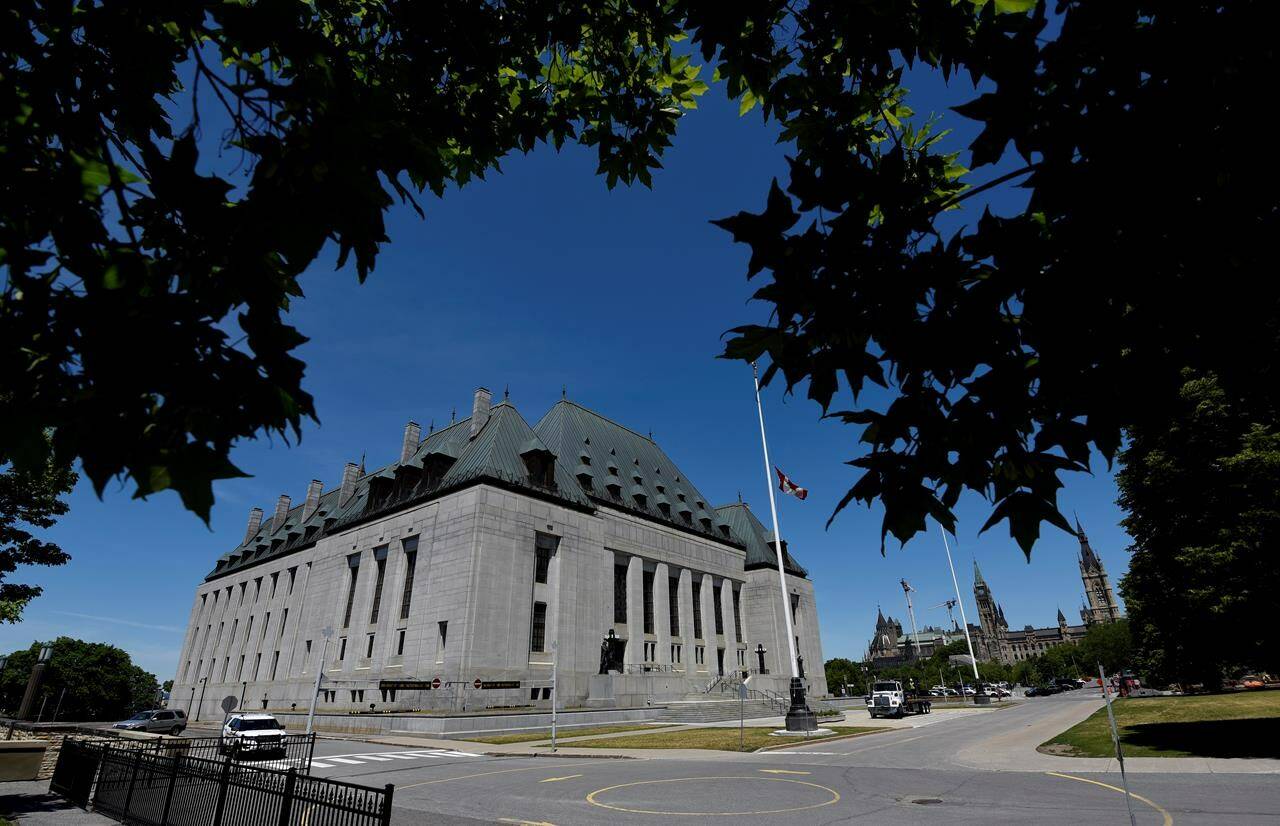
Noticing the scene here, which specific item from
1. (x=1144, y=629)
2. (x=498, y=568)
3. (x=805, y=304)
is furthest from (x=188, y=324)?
(x=1144, y=629)

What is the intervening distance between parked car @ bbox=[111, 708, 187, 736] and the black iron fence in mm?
25954

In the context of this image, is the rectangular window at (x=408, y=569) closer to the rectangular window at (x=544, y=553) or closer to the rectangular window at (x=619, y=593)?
the rectangular window at (x=544, y=553)

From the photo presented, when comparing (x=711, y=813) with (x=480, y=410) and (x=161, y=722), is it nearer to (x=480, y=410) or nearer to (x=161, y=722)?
(x=161, y=722)

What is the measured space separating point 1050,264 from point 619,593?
51.7 metres

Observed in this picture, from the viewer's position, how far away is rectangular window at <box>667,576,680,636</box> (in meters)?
55.1

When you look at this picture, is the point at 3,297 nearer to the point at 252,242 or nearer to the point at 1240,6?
the point at 252,242

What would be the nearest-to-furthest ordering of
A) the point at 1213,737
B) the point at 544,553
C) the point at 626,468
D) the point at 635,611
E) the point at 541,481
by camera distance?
the point at 1213,737
the point at 544,553
the point at 541,481
the point at 635,611
the point at 626,468

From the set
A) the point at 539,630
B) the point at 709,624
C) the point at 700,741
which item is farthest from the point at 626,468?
the point at 700,741

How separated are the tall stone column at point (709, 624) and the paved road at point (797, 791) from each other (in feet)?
116

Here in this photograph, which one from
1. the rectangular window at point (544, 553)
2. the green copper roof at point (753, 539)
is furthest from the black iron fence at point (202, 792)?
the green copper roof at point (753, 539)

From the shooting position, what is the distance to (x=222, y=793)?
9953 mm

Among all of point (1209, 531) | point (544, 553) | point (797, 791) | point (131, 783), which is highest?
point (544, 553)

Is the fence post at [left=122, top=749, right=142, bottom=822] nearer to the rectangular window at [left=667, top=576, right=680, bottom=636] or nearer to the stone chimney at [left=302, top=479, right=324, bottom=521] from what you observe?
the rectangular window at [left=667, top=576, right=680, bottom=636]

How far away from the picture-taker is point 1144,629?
1422 inches
